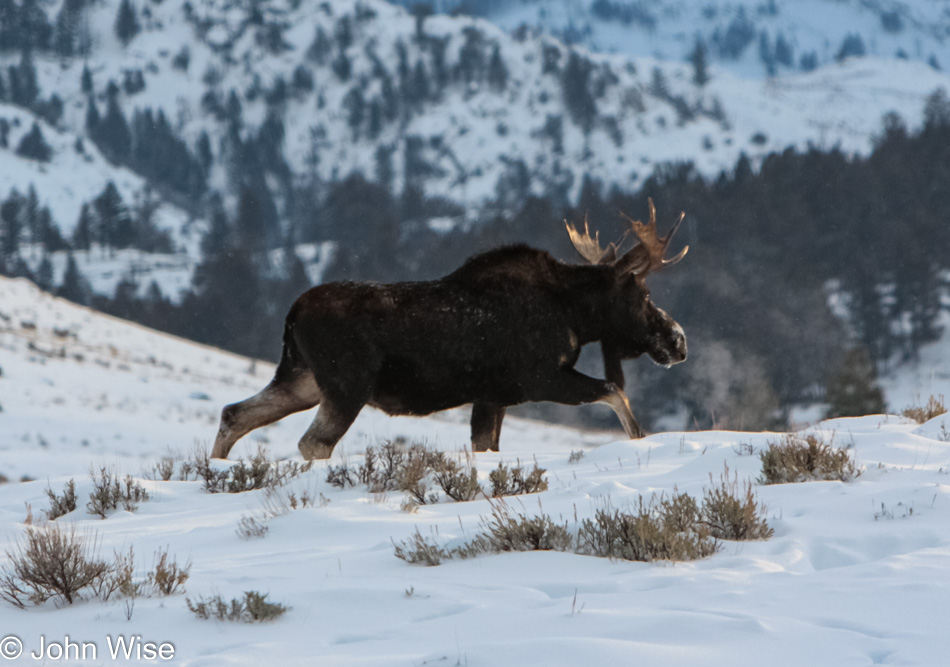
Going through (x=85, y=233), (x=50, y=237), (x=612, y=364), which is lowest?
(x=612, y=364)

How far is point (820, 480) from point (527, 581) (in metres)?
2.36

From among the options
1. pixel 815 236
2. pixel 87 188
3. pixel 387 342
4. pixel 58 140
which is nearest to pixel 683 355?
A: pixel 387 342

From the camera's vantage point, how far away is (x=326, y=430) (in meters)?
7.58

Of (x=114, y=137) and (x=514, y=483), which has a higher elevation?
(x=114, y=137)

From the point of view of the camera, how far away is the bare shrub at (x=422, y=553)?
4062mm

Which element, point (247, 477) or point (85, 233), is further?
point (85, 233)

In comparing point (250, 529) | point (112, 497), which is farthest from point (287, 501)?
point (112, 497)

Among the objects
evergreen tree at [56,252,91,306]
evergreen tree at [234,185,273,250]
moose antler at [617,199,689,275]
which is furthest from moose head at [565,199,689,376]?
evergreen tree at [234,185,273,250]

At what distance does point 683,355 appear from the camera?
29.5 ft

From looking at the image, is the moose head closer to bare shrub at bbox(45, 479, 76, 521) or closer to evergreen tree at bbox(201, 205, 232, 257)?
bare shrub at bbox(45, 479, 76, 521)

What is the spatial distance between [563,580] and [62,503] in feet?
12.9

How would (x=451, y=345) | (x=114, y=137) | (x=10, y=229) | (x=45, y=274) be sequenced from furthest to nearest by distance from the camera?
1. (x=114, y=137)
2. (x=10, y=229)
3. (x=45, y=274)
4. (x=451, y=345)

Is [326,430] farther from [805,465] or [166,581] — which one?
[166,581]

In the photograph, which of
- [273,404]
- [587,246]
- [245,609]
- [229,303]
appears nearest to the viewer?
[245,609]
